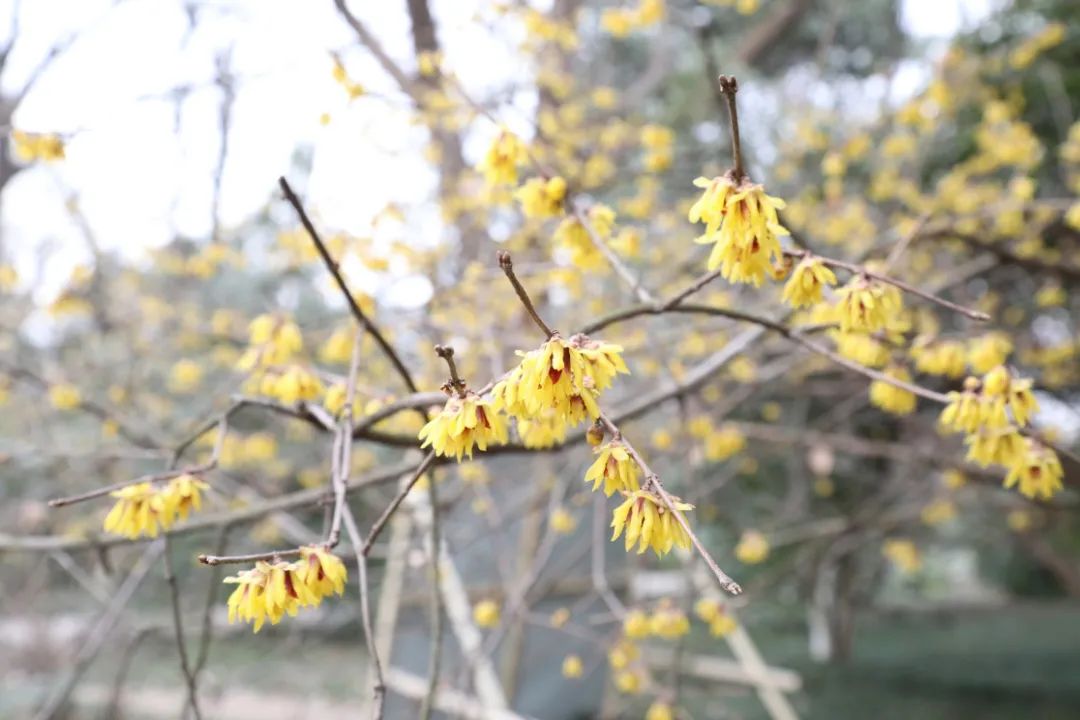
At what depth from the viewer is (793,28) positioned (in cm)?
683

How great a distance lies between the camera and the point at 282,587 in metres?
0.97

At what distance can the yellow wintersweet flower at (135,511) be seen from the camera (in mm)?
1261

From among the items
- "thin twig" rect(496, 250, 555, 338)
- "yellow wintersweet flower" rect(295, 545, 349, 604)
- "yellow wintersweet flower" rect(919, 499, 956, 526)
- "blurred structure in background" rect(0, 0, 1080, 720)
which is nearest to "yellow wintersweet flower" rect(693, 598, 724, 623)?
"blurred structure in background" rect(0, 0, 1080, 720)

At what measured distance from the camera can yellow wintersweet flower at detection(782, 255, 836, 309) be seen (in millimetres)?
1239

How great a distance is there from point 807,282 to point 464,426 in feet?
1.95

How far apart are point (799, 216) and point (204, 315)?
381cm

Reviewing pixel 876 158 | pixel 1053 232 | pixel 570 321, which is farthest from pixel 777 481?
pixel 570 321

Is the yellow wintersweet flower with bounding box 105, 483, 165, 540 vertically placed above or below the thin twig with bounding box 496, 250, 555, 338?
below

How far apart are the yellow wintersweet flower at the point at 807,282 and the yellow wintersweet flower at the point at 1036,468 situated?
0.45 m

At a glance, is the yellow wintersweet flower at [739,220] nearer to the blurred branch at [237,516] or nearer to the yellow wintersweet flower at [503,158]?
the yellow wintersweet flower at [503,158]

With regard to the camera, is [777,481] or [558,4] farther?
[777,481]

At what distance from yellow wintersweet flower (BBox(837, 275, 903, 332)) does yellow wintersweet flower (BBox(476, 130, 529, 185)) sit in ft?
2.36

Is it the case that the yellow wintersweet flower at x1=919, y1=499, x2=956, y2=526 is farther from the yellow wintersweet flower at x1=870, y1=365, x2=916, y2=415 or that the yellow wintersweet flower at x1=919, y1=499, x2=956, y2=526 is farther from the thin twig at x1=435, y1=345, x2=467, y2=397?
the thin twig at x1=435, y1=345, x2=467, y2=397

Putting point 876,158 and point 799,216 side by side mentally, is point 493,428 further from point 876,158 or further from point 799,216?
point 876,158
